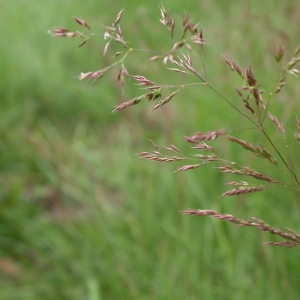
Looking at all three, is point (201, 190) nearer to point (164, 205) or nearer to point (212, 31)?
point (164, 205)

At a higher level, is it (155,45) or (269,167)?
(269,167)

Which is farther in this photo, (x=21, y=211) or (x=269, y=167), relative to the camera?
(x=21, y=211)

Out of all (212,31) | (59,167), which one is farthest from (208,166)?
(212,31)

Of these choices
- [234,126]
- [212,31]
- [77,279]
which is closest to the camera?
[77,279]

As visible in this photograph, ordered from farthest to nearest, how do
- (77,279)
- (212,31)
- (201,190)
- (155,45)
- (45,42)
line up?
(45,42) → (155,45) → (212,31) → (201,190) → (77,279)

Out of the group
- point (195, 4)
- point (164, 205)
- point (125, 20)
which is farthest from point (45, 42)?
point (164, 205)

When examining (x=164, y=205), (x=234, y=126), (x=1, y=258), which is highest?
(x=234, y=126)

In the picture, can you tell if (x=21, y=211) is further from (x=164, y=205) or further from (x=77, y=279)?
(x=164, y=205)
